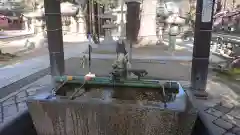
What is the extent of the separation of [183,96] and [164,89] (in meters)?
0.29

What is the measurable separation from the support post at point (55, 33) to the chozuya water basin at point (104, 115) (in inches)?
112

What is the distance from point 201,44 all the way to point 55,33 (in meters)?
3.32

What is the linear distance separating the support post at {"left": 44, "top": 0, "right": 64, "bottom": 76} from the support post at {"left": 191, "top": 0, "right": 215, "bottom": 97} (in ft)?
10.2

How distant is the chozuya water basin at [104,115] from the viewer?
270cm

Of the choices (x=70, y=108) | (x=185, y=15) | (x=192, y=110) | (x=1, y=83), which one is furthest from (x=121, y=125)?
(x=185, y=15)

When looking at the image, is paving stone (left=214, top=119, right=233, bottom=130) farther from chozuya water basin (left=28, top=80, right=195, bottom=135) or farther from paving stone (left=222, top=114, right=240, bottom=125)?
chozuya water basin (left=28, top=80, right=195, bottom=135)

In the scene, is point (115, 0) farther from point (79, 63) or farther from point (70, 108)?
point (70, 108)

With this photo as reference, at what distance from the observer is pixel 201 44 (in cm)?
500

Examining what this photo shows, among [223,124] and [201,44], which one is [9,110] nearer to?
[223,124]

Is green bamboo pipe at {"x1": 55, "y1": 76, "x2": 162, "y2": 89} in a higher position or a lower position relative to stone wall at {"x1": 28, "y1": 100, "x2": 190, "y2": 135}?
higher

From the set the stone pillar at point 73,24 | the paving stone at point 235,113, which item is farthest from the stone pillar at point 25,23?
the paving stone at point 235,113

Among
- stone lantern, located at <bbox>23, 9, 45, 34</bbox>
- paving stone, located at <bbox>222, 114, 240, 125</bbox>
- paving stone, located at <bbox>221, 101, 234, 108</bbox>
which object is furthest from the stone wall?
stone lantern, located at <bbox>23, 9, 45, 34</bbox>

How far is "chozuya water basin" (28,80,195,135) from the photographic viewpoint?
270 centimetres

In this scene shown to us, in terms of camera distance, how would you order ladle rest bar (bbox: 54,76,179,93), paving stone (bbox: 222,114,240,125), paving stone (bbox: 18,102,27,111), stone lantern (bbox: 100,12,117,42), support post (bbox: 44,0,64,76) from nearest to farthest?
ladle rest bar (bbox: 54,76,179,93)
paving stone (bbox: 222,114,240,125)
paving stone (bbox: 18,102,27,111)
support post (bbox: 44,0,64,76)
stone lantern (bbox: 100,12,117,42)
